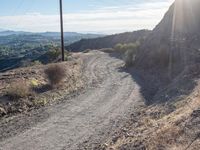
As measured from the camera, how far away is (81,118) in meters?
17.8

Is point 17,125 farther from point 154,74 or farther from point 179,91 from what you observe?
point 154,74

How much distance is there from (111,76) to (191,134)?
71.9ft

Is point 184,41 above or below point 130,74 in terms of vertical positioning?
above

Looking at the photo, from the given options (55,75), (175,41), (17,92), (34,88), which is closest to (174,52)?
(175,41)

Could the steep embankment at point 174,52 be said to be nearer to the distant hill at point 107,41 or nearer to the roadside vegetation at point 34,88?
the roadside vegetation at point 34,88

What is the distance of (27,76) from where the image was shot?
86.5 feet

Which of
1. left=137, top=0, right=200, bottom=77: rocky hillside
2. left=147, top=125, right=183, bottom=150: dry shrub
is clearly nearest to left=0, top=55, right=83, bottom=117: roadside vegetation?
left=137, top=0, right=200, bottom=77: rocky hillside

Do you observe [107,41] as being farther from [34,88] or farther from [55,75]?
[34,88]

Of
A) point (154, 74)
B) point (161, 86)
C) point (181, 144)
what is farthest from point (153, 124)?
point (154, 74)

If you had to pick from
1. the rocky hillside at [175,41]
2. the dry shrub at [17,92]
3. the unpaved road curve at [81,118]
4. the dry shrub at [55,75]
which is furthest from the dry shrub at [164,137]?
A: the rocky hillside at [175,41]

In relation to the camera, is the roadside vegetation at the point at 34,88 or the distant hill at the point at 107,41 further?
the distant hill at the point at 107,41

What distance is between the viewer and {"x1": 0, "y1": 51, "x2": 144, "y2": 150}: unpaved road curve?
14.1m

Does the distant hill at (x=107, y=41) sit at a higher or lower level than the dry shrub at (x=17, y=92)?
lower

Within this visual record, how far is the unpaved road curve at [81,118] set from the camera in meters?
14.1
